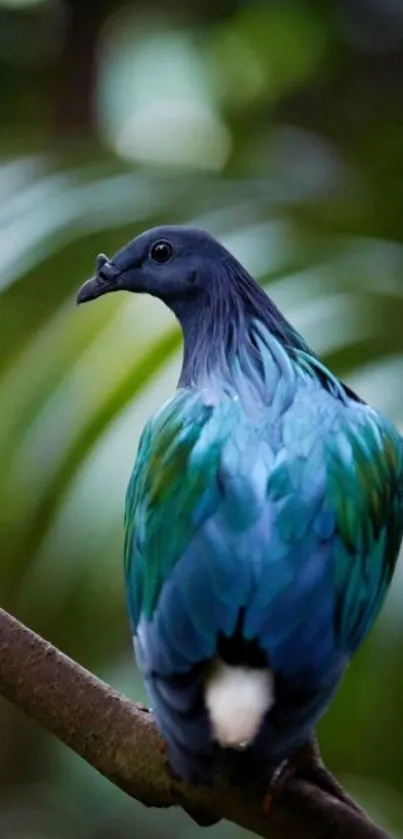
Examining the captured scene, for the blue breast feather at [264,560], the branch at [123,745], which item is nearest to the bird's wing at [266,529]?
the blue breast feather at [264,560]

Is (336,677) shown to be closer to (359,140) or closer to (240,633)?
(240,633)

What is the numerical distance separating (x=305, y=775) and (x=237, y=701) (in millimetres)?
161

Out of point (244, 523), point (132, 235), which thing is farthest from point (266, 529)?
point (132, 235)

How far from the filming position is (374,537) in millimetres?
668

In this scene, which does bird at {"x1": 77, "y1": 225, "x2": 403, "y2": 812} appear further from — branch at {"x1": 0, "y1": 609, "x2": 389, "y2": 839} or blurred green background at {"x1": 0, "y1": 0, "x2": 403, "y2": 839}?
blurred green background at {"x1": 0, "y1": 0, "x2": 403, "y2": 839}

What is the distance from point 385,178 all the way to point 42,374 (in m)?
0.52

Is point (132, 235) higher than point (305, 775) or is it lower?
higher

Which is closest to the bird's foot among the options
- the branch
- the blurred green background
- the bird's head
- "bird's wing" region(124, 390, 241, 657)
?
the branch

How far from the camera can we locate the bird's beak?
71cm

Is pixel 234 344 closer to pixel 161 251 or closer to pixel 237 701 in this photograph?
pixel 161 251

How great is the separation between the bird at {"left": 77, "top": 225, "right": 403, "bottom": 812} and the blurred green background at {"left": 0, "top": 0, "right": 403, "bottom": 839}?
41cm

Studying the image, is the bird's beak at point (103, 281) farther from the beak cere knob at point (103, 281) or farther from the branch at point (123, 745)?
the branch at point (123, 745)

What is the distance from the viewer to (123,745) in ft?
2.49

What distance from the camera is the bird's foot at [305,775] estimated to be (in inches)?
27.6
